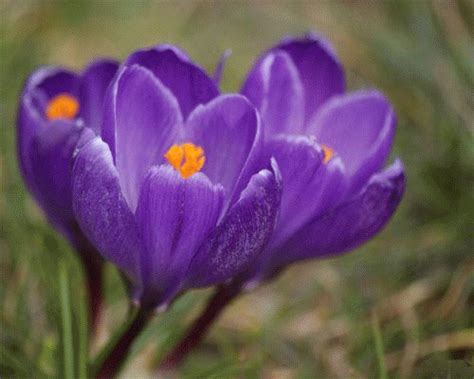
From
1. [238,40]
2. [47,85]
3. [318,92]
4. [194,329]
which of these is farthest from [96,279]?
[238,40]

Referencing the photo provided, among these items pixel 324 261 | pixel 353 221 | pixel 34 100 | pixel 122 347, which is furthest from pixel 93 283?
pixel 324 261

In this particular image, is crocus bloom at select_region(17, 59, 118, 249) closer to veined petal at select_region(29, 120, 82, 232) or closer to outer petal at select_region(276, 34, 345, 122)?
veined petal at select_region(29, 120, 82, 232)

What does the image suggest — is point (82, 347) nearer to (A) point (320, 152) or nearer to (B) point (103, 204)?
(B) point (103, 204)

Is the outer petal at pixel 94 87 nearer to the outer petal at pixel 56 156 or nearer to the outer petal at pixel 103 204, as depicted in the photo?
the outer petal at pixel 56 156

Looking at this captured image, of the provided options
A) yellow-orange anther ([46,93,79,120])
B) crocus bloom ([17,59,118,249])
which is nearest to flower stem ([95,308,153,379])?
crocus bloom ([17,59,118,249])

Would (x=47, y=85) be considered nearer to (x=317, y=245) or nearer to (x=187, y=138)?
(x=187, y=138)
